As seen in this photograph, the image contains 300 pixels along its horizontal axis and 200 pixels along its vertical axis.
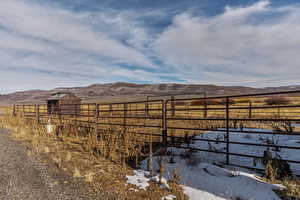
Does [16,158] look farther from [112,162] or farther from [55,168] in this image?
[112,162]

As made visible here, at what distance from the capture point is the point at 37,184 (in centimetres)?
383

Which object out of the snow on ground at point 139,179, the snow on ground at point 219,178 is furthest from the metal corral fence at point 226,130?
the snow on ground at point 139,179

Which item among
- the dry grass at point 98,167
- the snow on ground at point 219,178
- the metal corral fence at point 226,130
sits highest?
the metal corral fence at point 226,130

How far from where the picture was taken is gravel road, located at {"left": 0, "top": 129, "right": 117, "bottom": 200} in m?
3.36

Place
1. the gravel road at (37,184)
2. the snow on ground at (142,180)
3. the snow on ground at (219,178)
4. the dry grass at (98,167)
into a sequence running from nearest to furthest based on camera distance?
the snow on ground at (219,178), the gravel road at (37,184), the dry grass at (98,167), the snow on ground at (142,180)

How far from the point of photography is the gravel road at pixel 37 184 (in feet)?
11.0

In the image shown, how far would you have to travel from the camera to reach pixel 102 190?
362 cm

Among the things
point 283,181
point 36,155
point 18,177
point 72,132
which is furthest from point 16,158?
point 283,181

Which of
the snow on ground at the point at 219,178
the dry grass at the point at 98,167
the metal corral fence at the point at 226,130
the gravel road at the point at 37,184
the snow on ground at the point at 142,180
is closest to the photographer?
the snow on ground at the point at 219,178

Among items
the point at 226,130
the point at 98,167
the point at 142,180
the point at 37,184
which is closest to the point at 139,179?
the point at 142,180

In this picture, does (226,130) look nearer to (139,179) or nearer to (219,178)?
(219,178)

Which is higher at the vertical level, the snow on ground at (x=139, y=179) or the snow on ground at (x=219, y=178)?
the snow on ground at (x=219, y=178)

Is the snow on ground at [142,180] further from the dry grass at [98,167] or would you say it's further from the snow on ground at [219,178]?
the snow on ground at [219,178]

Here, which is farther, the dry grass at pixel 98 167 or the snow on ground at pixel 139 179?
the snow on ground at pixel 139 179
